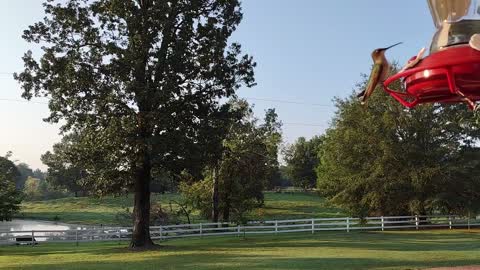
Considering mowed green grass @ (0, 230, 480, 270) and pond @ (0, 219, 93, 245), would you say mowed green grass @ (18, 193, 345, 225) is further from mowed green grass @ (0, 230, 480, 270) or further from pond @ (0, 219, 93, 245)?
mowed green grass @ (0, 230, 480, 270)

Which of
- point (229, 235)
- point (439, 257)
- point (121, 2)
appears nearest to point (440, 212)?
point (229, 235)

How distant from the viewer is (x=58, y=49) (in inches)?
838

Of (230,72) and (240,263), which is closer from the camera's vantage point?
(240,263)

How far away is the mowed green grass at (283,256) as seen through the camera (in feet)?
49.7

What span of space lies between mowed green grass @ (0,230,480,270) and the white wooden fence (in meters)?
2.92

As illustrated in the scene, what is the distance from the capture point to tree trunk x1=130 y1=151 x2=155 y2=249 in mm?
22266

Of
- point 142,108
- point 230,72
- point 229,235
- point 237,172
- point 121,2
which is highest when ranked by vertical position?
point 121,2

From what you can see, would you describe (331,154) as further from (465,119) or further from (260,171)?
(465,119)

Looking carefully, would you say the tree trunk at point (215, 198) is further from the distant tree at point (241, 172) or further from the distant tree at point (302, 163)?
the distant tree at point (302, 163)

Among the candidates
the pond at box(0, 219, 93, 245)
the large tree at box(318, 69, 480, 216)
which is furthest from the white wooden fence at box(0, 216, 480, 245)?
the large tree at box(318, 69, 480, 216)

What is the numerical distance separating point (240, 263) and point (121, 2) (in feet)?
38.2

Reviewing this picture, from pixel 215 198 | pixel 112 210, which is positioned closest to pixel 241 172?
pixel 215 198

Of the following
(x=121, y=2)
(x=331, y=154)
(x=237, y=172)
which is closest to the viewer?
(x=121, y=2)

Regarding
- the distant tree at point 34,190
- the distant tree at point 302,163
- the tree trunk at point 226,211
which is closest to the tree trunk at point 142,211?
the tree trunk at point 226,211
